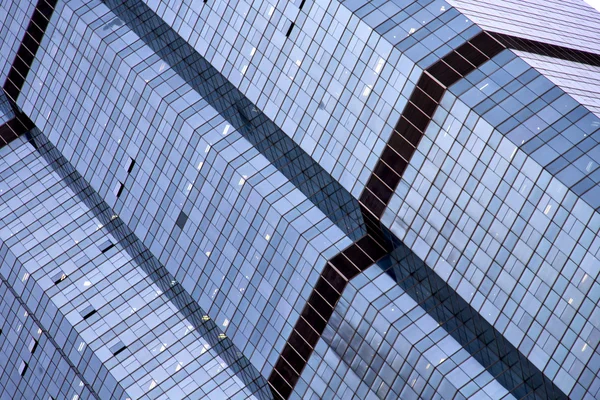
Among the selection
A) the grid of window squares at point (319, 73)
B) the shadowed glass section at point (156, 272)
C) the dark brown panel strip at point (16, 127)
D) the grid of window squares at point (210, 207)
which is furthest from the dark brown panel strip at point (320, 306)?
the dark brown panel strip at point (16, 127)

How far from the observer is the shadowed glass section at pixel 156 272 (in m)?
118

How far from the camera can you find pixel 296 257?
112125mm

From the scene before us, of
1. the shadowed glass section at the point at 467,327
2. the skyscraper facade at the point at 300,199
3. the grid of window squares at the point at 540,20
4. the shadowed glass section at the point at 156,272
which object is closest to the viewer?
the skyscraper facade at the point at 300,199

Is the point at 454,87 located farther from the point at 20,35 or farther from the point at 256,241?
the point at 20,35

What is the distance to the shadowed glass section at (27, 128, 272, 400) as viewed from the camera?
11850 cm

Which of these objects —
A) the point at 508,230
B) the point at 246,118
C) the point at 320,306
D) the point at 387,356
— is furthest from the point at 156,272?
the point at 508,230

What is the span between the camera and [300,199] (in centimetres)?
11488

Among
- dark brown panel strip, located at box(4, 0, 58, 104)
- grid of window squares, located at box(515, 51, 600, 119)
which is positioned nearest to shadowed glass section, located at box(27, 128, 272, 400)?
Answer: dark brown panel strip, located at box(4, 0, 58, 104)

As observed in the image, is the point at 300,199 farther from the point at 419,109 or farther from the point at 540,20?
the point at 540,20

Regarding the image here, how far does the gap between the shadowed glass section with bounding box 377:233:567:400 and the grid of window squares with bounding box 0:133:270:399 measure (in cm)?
1816

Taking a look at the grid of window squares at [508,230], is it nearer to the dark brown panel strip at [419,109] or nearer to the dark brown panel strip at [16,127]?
the dark brown panel strip at [419,109]

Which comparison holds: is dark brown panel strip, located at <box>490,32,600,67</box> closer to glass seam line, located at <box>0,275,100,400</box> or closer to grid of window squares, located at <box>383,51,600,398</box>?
grid of window squares, located at <box>383,51,600,398</box>

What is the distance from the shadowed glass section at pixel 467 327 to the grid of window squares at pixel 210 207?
6.40m

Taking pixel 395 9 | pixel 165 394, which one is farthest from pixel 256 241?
pixel 395 9
